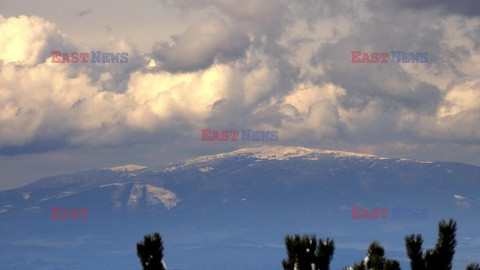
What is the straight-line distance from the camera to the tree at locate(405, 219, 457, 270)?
82.9 feet

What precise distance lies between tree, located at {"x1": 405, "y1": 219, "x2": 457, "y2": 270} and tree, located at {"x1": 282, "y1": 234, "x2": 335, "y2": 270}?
8.72ft

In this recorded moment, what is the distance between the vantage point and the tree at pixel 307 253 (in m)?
26.0

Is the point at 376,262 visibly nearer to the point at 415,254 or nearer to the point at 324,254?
the point at 415,254

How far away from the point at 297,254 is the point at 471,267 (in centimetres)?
510

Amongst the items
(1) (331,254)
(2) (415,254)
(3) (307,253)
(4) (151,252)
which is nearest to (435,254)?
(2) (415,254)

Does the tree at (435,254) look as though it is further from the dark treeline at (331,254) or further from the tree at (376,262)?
the tree at (376,262)

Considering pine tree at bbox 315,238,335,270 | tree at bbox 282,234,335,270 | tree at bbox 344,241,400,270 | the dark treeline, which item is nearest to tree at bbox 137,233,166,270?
the dark treeline

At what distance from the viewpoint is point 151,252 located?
2439 centimetres

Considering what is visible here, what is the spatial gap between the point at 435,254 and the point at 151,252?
833cm

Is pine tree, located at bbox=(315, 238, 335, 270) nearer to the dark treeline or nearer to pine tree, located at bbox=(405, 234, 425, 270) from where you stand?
the dark treeline

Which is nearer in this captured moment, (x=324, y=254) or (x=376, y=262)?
(x=376, y=262)

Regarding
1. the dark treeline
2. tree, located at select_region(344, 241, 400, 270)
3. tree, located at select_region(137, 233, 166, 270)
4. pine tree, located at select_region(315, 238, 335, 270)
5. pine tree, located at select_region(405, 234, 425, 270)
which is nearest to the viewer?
tree, located at select_region(344, 241, 400, 270)

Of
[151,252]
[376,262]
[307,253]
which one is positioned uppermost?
[307,253]

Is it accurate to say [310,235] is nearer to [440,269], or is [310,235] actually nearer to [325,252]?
[325,252]
